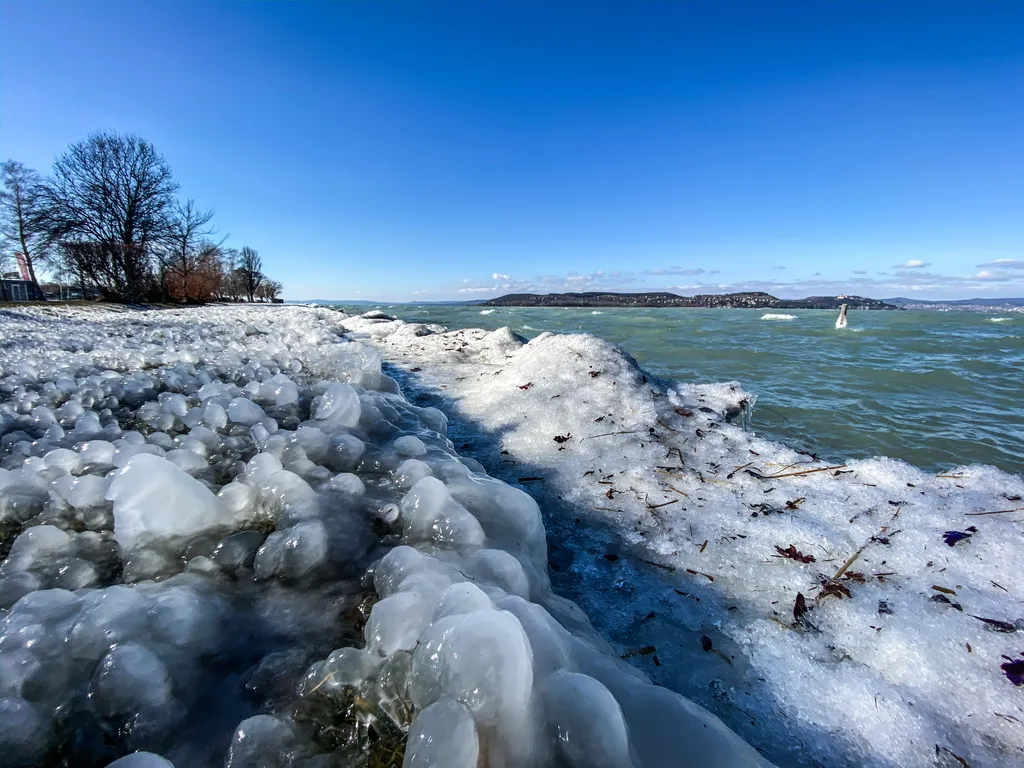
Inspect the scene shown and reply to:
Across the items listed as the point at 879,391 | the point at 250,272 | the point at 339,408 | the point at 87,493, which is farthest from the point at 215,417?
the point at 250,272

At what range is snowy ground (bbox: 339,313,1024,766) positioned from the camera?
1022 mm

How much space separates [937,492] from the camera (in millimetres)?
2018

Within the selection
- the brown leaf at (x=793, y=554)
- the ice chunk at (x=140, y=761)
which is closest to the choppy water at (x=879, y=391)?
the brown leaf at (x=793, y=554)

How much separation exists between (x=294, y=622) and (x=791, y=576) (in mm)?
1570

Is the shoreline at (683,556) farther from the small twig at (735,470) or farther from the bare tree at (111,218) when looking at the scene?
the bare tree at (111,218)

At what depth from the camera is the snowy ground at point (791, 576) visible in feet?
3.35

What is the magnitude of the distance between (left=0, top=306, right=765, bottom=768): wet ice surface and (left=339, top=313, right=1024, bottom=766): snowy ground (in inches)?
11.3

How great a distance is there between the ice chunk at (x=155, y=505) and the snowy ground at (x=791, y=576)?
1146 mm

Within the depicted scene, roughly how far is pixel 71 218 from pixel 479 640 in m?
25.0

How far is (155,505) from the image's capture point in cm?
120

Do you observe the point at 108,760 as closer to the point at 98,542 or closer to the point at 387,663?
the point at 387,663

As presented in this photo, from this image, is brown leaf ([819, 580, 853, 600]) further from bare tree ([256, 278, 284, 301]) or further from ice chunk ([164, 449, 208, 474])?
bare tree ([256, 278, 284, 301])

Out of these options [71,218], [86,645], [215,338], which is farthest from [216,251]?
[86,645]

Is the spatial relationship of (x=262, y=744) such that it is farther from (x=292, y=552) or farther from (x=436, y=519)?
(x=436, y=519)
